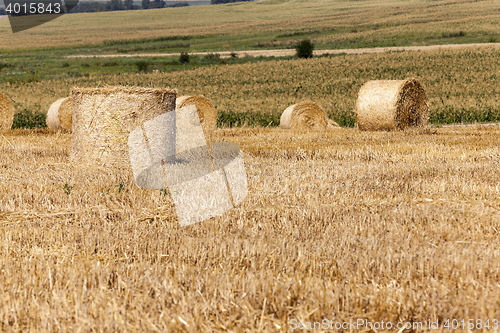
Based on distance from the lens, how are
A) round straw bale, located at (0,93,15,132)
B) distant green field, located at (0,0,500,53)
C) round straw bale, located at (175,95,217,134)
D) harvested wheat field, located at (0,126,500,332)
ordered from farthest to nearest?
distant green field, located at (0,0,500,53)
round straw bale, located at (175,95,217,134)
round straw bale, located at (0,93,15,132)
harvested wheat field, located at (0,126,500,332)

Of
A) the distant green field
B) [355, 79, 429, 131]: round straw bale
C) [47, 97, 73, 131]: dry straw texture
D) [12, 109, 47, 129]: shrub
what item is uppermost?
the distant green field

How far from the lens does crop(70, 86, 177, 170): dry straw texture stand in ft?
28.5

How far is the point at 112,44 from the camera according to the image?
324 feet

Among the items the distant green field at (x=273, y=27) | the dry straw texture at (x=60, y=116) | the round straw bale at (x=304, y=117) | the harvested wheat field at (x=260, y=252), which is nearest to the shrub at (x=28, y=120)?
the dry straw texture at (x=60, y=116)

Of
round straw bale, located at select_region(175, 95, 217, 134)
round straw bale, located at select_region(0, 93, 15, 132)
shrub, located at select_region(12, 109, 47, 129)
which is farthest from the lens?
shrub, located at select_region(12, 109, 47, 129)

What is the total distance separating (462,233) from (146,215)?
2960 mm

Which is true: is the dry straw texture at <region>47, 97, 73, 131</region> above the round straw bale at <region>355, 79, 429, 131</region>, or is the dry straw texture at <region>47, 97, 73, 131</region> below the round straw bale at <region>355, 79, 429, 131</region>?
below

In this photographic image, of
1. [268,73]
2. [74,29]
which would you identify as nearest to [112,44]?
[74,29]

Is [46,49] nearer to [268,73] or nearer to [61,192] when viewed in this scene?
[268,73]

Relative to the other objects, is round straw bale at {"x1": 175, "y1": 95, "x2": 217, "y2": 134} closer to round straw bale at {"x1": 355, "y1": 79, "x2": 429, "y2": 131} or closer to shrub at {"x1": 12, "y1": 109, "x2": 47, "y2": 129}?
round straw bale at {"x1": 355, "y1": 79, "x2": 429, "y2": 131}

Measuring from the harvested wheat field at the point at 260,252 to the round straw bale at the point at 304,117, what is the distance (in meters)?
9.09

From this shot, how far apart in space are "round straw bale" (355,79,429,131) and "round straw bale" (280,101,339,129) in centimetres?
226

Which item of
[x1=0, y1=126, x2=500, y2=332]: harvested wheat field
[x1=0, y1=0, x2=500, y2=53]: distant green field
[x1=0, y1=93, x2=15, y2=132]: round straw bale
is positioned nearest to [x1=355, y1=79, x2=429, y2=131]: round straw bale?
[x1=0, y1=126, x2=500, y2=332]: harvested wheat field

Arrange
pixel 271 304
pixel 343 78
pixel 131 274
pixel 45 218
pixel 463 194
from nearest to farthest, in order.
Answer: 1. pixel 271 304
2. pixel 131 274
3. pixel 45 218
4. pixel 463 194
5. pixel 343 78
